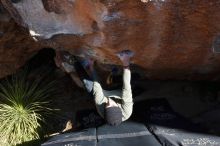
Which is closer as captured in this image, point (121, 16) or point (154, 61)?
point (121, 16)

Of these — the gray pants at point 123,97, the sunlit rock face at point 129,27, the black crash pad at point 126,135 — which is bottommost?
the black crash pad at point 126,135

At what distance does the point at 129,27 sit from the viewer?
18.0 feet

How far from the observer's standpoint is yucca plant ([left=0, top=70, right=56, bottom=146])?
24.4 feet

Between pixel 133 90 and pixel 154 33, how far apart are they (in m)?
1.57

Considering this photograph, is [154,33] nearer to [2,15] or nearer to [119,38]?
[119,38]

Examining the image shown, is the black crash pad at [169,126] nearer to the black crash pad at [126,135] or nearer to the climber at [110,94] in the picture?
the black crash pad at [126,135]

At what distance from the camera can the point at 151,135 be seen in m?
5.93

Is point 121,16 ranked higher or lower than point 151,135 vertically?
higher

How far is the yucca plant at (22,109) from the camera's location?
293 inches

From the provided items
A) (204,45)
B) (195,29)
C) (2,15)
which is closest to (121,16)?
(195,29)

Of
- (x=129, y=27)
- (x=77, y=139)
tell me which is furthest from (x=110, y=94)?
(x=129, y=27)

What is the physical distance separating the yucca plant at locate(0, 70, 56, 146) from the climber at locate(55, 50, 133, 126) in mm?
1335

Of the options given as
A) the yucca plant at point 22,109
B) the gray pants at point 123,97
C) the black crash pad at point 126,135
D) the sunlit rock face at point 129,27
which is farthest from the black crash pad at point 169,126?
the yucca plant at point 22,109

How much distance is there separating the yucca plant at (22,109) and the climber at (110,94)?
4.38 ft
